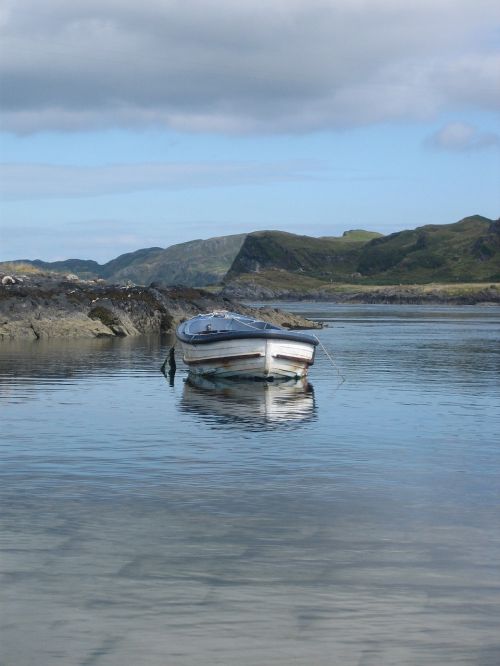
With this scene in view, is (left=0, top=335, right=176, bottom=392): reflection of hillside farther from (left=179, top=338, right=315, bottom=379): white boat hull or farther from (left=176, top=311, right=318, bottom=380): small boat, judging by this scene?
(left=179, top=338, right=315, bottom=379): white boat hull

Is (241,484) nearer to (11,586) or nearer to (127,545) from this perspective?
(127,545)

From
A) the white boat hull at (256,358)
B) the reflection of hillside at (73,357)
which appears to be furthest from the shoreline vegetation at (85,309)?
the white boat hull at (256,358)

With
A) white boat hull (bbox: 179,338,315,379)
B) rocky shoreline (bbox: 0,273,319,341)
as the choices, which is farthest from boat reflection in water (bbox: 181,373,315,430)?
rocky shoreline (bbox: 0,273,319,341)

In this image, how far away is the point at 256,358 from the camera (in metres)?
39.7

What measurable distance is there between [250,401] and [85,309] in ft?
138

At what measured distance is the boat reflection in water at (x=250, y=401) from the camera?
28719mm

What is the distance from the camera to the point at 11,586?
Result: 11.9 m

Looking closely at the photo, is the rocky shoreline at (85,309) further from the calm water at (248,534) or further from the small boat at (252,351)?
the calm water at (248,534)

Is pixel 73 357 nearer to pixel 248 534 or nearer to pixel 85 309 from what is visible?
pixel 85 309

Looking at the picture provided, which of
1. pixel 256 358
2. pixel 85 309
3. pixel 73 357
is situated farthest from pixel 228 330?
pixel 85 309

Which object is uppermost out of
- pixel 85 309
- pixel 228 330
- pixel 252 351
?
pixel 85 309

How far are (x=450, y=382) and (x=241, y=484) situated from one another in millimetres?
24117

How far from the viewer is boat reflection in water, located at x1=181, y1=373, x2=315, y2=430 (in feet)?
94.2

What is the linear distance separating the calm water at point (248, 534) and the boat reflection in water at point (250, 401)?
0.77 feet
